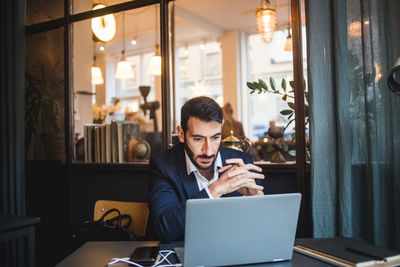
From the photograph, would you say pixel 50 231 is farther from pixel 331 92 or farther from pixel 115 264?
pixel 331 92

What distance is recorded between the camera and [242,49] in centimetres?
751

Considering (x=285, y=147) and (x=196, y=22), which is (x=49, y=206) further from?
(x=196, y=22)

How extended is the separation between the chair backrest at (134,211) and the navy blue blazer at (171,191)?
1.05 ft

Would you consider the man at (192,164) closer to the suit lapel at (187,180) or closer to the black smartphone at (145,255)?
the suit lapel at (187,180)

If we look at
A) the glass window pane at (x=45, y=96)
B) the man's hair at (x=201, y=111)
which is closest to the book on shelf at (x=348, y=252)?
the man's hair at (x=201, y=111)

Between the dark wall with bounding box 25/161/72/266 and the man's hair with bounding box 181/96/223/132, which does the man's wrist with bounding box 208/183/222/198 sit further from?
the dark wall with bounding box 25/161/72/266

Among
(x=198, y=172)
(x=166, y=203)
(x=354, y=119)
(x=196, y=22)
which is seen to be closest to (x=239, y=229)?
(x=166, y=203)

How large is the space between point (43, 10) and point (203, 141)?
2.53m

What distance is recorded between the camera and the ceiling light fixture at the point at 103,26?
10.3 feet

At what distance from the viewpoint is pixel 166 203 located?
1.62m

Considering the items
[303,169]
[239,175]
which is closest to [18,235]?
[239,175]

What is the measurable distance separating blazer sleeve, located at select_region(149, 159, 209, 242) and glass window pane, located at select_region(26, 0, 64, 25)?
2.16 meters

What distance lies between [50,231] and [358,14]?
3.04m

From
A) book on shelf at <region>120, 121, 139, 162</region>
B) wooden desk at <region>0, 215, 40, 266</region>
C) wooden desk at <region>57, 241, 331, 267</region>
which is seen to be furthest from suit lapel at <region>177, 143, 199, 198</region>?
book on shelf at <region>120, 121, 139, 162</region>
